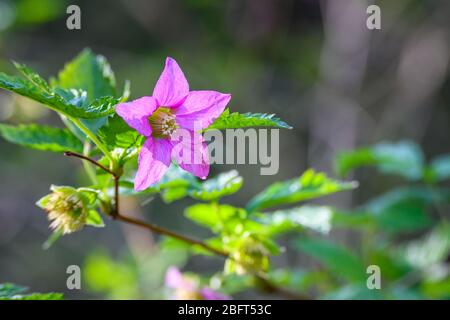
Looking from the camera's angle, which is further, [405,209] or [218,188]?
[405,209]

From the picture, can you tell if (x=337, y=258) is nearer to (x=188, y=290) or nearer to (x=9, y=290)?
(x=188, y=290)

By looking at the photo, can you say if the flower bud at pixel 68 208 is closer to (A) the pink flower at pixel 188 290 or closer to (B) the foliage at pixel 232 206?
(B) the foliage at pixel 232 206

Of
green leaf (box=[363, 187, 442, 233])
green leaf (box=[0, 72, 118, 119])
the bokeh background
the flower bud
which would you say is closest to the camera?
green leaf (box=[0, 72, 118, 119])

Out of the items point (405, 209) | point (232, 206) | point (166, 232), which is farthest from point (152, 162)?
point (405, 209)

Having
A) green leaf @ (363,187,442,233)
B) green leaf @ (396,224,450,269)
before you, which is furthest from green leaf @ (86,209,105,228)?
green leaf @ (396,224,450,269)

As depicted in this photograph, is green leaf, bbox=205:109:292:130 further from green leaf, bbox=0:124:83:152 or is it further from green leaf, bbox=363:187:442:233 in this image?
green leaf, bbox=363:187:442:233
